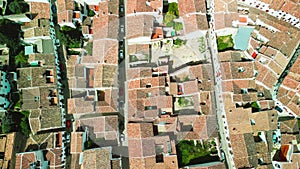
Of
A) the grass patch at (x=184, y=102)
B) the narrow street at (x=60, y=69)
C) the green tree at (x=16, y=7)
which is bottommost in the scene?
the grass patch at (x=184, y=102)

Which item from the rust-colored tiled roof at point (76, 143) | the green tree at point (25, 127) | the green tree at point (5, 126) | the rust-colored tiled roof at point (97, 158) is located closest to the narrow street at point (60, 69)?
the rust-colored tiled roof at point (76, 143)

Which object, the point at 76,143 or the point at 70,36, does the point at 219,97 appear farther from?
the point at 70,36

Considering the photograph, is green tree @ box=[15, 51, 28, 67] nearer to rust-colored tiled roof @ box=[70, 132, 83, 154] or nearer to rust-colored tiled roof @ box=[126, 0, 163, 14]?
rust-colored tiled roof @ box=[70, 132, 83, 154]

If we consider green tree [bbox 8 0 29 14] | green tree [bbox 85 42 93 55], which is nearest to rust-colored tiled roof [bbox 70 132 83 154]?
green tree [bbox 85 42 93 55]

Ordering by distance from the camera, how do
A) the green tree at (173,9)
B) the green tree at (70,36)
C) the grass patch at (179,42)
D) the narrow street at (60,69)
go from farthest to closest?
the green tree at (173,9) → the grass patch at (179,42) → the green tree at (70,36) → the narrow street at (60,69)

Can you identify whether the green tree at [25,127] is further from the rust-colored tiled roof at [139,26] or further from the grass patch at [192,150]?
the grass patch at [192,150]

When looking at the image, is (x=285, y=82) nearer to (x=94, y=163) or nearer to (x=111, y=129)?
(x=111, y=129)

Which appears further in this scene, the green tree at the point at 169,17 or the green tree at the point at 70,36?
the green tree at the point at 169,17

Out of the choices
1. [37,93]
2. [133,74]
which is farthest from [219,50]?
[37,93]

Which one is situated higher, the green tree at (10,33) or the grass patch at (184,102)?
the green tree at (10,33)
